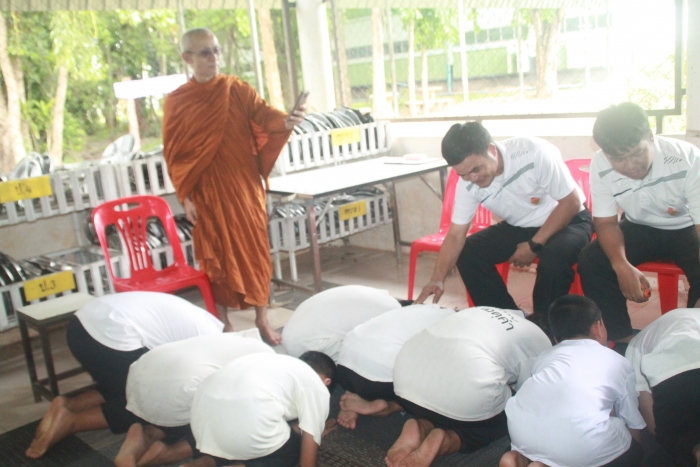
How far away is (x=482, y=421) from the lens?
187cm

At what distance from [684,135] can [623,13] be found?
1.16m

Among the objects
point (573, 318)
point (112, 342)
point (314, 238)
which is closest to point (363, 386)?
point (573, 318)

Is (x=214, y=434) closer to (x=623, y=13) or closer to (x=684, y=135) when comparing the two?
(x=684, y=135)

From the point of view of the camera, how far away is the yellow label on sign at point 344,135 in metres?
4.18

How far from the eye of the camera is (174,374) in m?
1.92

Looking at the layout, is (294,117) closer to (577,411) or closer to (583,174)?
(583,174)

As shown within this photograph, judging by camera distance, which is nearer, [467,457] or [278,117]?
[467,457]

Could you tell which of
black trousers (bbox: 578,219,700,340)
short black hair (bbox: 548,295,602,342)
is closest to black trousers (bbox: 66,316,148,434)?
short black hair (bbox: 548,295,602,342)

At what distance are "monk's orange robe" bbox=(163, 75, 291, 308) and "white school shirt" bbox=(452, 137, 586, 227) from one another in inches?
41.9

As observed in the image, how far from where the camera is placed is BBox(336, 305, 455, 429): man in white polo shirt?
2.05 meters

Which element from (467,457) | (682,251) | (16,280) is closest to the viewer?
(467,457)

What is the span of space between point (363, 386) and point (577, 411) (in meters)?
0.77

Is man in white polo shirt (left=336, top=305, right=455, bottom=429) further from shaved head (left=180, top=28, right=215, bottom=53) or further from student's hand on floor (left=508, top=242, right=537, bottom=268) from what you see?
shaved head (left=180, top=28, right=215, bottom=53)

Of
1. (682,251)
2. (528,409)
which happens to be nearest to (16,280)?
(528,409)
